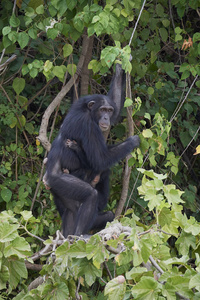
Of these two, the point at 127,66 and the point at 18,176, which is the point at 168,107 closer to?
the point at 18,176

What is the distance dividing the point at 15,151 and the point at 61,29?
2.01 m

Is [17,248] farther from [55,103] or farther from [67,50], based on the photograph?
[55,103]

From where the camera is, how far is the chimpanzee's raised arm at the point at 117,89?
5496 mm

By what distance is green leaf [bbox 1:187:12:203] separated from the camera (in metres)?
6.10

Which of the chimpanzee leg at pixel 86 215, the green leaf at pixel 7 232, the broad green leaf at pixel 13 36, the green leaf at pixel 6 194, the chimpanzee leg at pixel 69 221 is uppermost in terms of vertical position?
the broad green leaf at pixel 13 36

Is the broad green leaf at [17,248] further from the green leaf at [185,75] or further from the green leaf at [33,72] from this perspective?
the green leaf at [185,75]

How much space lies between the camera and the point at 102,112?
5.34 metres

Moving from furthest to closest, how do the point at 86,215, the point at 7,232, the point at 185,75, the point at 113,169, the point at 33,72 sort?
the point at 113,169
the point at 185,75
the point at 33,72
the point at 86,215
the point at 7,232

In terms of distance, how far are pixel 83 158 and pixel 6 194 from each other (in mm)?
1280

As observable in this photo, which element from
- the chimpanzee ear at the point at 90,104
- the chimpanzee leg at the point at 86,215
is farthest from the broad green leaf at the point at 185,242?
the chimpanzee ear at the point at 90,104

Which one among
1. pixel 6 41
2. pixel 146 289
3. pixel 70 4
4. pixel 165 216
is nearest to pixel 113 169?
pixel 6 41

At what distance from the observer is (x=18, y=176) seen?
6.50m

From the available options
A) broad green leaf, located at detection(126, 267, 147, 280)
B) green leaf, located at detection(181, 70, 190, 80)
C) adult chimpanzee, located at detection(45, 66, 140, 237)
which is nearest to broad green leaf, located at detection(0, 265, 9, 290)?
broad green leaf, located at detection(126, 267, 147, 280)

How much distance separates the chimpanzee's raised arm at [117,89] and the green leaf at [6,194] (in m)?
1.48
